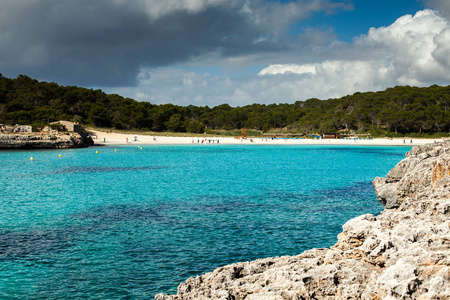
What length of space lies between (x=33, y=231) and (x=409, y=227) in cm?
1383

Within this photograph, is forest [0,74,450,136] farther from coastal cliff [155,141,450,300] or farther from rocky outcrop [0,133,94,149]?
coastal cliff [155,141,450,300]

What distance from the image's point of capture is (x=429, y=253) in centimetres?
495

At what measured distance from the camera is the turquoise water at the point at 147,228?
9.70 metres

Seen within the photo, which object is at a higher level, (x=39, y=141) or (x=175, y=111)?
(x=175, y=111)

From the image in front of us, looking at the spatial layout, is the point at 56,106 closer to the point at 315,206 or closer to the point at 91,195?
the point at 91,195

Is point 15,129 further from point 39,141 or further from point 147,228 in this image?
point 147,228

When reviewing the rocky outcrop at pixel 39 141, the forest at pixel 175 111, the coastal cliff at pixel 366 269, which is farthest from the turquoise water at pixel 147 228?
the forest at pixel 175 111

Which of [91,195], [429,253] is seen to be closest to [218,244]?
[429,253]

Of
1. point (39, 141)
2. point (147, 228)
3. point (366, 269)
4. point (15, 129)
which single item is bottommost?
point (147, 228)

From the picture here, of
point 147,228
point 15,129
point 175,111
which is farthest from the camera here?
point 175,111

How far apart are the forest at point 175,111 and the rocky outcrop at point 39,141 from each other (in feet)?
64.0

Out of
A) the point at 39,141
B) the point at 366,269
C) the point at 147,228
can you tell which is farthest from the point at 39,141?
the point at 366,269

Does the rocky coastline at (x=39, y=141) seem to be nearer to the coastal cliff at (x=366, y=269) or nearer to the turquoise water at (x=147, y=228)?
the turquoise water at (x=147, y=228)

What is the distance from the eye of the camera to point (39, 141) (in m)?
66.7
